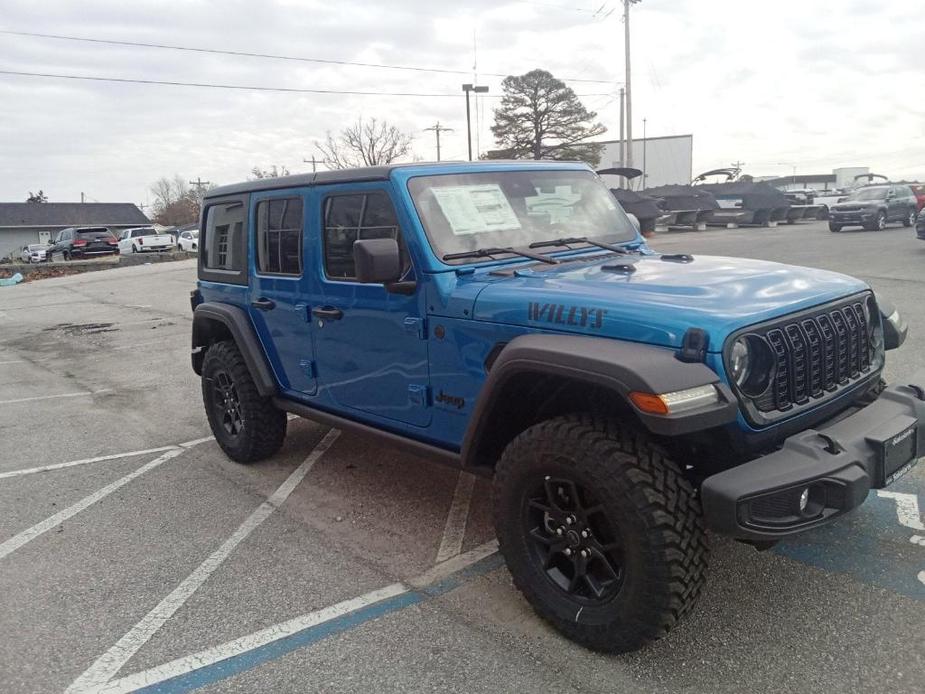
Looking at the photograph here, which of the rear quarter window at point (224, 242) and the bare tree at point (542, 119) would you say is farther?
the bare tree at point (542, 119)

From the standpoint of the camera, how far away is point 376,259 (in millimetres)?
3225

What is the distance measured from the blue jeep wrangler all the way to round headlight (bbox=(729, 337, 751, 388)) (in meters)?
0.01

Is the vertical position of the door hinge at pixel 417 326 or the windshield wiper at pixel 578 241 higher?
the windshield wiper at pixel 578 241

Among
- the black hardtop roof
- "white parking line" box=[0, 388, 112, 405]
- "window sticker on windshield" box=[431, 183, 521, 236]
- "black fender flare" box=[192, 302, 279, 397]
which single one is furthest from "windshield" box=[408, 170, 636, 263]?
"white parking line" box=[0, 388, 112, 405]

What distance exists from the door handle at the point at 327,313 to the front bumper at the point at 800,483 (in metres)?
2.20

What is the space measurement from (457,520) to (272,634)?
4.30 ft

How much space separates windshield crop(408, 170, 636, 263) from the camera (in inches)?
142

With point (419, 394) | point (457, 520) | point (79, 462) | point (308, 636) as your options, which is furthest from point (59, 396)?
point (308, 636)

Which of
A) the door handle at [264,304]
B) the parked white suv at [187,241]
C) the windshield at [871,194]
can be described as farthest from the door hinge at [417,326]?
the parked white suv at [187,241]

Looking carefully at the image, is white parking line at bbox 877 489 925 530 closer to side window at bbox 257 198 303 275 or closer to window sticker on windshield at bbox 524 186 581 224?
window sticker on windshield at bbox 524 186 581 224

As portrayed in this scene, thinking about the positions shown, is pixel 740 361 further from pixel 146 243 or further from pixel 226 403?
pixel 146 243

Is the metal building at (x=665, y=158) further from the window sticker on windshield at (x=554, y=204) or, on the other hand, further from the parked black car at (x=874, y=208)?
the window sticker on windshield at (x=554, y=204)

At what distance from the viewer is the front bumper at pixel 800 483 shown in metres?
2.40

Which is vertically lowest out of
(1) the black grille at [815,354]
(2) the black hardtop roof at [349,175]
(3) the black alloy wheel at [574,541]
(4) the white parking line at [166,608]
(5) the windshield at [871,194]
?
(4) the white parking line at [166,608]
